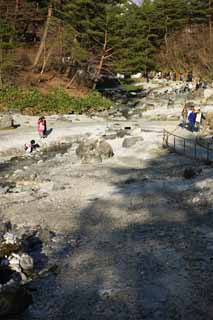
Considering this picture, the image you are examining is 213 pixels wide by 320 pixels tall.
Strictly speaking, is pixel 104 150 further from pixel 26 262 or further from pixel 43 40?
pixel 43 40

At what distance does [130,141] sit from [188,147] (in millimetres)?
3682

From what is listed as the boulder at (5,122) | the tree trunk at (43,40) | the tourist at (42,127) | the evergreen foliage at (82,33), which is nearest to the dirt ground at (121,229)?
the tourist at (42,127)

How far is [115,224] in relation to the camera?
15.8 metres

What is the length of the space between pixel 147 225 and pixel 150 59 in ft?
141

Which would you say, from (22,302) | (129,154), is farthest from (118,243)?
(129,154)

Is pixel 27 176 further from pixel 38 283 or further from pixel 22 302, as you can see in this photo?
pixel 22 302

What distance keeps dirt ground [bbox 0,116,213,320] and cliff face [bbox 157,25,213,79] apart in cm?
3259

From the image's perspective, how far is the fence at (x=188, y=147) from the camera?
77.2 ft

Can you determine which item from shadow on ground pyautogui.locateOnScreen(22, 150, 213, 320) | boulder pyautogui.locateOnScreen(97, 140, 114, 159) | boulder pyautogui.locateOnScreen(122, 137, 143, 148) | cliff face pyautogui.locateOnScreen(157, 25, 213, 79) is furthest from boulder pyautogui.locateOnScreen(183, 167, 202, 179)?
cliff face pyautogui.locateOnScreen(157, 25, 213, 79)

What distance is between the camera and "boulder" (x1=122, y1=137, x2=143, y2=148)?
88.1ft

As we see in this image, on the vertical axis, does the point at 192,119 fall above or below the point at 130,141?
above

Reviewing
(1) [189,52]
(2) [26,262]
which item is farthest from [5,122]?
(1) [189,52]

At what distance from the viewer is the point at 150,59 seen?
5556cm

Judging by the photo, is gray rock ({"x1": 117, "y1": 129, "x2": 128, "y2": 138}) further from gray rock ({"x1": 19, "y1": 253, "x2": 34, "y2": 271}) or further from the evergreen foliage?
gray rock ({"x1": 19, "y1": 253, "x2": 34, "y2": 271})
